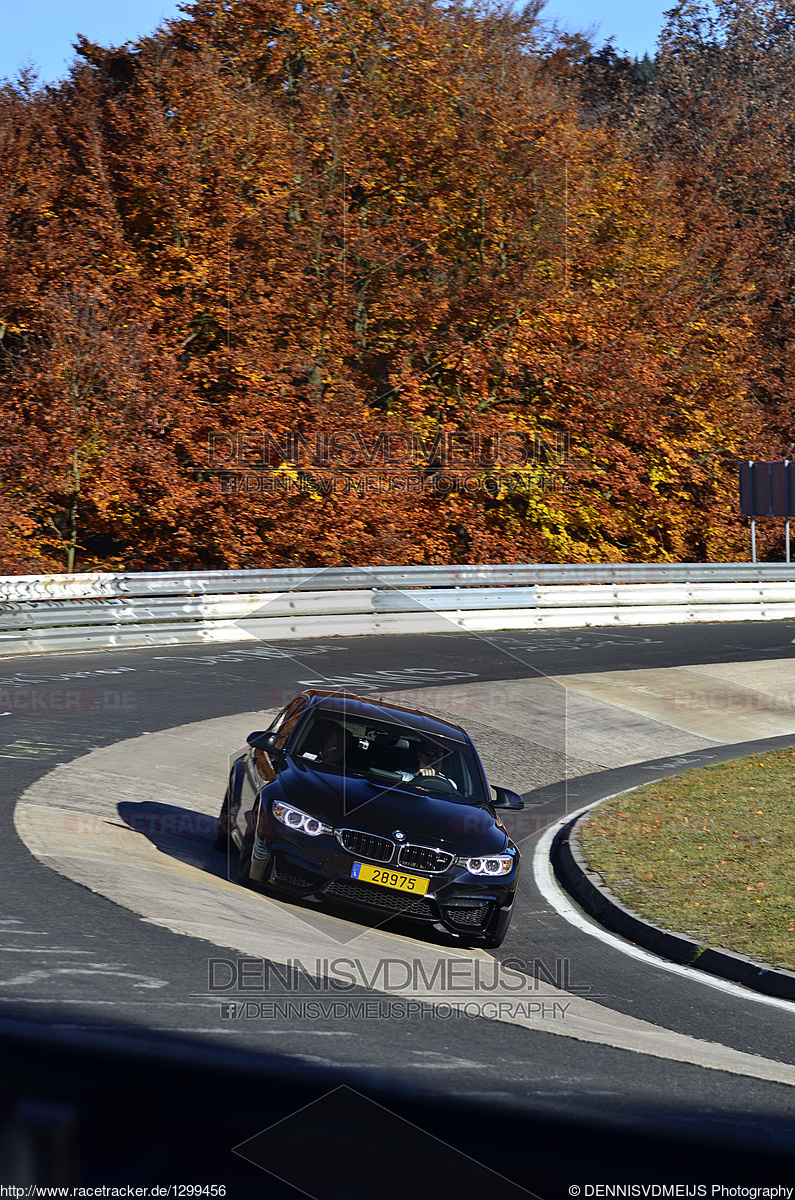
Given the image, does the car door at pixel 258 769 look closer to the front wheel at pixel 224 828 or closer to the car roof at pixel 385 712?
the car roof at pixel 385 712

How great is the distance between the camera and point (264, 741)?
8.95 metres

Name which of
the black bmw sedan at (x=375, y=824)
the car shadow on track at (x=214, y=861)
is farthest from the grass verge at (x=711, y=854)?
the car shadow on track at (x=214, y=861)

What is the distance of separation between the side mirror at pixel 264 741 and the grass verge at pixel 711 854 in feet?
9.90

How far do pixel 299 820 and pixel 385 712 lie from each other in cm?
171

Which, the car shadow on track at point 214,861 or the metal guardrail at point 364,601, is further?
the metal guardrail at point 364,601

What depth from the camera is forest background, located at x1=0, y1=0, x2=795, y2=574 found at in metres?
26.0

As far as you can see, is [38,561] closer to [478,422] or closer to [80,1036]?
[478,422]

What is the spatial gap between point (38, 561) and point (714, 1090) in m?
21.2

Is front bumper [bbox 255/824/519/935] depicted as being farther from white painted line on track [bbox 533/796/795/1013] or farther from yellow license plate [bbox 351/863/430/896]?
white painted line on track [bbox 533/796/795/1013]

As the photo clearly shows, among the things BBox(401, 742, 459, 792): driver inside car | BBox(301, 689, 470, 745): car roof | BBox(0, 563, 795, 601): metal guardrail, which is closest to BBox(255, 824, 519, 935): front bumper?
BBox(401, 742, 459, 792): driver inside car

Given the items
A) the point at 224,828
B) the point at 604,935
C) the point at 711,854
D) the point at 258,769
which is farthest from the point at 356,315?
the point at 604,935

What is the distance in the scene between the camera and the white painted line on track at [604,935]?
24.7ft

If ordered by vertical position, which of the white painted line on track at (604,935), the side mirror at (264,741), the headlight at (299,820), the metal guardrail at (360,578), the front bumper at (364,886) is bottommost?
the white painted line on track at (604,935)

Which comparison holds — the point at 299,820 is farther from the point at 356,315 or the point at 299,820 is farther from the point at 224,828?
the point at 356,315
